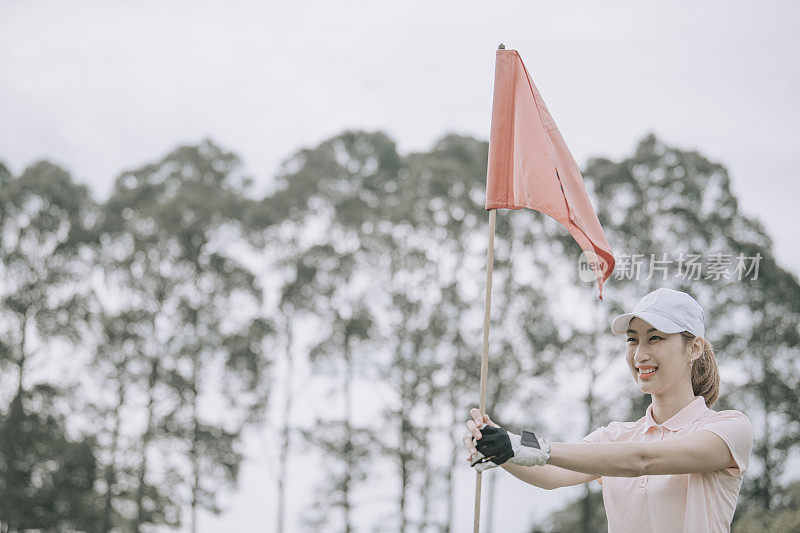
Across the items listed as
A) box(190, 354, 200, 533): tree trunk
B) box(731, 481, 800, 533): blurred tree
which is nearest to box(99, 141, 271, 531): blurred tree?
box(190, 354, 200, 533): tree trunk

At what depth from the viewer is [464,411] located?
20703 mm

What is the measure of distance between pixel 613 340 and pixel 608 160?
4.33 metres

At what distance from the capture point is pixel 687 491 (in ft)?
8.57

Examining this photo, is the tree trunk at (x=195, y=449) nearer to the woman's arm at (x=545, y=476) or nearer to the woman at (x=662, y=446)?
the woman's arm at (x=545, y=476)

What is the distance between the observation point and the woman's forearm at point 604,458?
8.09ft

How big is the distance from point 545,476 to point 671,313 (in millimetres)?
675

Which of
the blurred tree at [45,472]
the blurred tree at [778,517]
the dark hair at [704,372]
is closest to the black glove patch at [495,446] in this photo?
the dark hair at [704,372]

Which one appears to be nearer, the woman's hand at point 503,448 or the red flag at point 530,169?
the woman's hand at point 503,448

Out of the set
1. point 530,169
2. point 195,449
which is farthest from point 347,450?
point 530,169

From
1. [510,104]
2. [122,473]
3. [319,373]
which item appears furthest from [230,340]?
[510,104]

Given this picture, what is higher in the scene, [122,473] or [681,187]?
[681,187]

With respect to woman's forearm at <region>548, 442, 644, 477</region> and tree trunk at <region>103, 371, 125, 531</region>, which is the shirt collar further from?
tree trunk at <region>103, 371, 125, 531</region>

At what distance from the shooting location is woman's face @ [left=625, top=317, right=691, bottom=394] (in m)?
2.74

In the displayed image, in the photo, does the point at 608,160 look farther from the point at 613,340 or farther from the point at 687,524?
the point at 687,524
